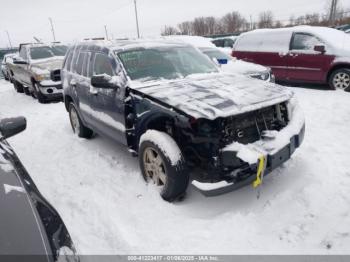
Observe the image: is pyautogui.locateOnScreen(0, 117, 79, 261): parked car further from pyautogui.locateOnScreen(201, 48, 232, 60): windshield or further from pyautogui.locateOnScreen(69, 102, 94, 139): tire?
pyautogui.locateOnScreen(201, 48, 232, 60): windshield

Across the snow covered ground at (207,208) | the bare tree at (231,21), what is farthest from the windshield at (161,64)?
the bare tree at (231,21)

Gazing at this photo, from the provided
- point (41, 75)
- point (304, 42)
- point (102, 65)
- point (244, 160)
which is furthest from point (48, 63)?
point (244, 160)

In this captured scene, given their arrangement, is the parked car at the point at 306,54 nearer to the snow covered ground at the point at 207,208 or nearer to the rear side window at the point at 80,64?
the snow covered ground at the point at 207,208

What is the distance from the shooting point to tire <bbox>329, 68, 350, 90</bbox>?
7.88 m

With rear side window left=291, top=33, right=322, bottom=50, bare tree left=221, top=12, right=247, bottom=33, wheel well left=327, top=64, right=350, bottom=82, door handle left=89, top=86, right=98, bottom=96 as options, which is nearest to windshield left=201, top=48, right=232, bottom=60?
rear side window left=291, top=33, right=322, bottom=50

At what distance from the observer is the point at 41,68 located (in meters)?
9.73

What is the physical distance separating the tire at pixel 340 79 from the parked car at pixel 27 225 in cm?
812

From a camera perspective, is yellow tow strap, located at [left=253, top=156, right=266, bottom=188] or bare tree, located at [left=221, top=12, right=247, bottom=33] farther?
bare tree, located at [left=221, top=12, right=247, bottom=33]

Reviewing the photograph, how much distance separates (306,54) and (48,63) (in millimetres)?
8102

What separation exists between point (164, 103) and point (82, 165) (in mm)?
2197

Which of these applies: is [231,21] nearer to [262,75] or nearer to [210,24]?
[210,24]

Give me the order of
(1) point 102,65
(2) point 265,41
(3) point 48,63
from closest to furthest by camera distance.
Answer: (1) point 102,65
(2) point 265,41
(3) point 48,63

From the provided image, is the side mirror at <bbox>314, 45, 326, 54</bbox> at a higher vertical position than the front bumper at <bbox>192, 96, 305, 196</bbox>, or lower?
higher

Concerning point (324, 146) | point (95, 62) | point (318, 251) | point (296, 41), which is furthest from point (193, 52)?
point (296, 41)
